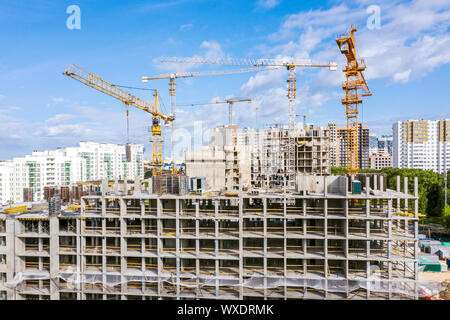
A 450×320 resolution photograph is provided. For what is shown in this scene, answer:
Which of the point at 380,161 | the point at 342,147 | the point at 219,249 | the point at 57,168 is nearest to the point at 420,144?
the point at 380,161

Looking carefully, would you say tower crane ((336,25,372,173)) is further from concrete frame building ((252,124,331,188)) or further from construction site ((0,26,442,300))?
construction site ((0,26,442,300))

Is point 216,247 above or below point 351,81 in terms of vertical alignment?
below

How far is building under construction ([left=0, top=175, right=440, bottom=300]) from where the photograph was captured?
13227mm

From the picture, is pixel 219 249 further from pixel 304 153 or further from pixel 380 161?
pixel 380 161

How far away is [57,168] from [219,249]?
167ft

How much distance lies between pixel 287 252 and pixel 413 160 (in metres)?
75.2

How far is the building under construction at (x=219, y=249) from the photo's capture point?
1323 cm

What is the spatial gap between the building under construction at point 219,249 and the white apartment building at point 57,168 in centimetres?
2282

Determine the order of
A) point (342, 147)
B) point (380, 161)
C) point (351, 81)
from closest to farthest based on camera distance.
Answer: point (351, 81) → point (342, 147) → point (380, 161)

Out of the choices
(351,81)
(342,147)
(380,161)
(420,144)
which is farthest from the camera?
(380,161)

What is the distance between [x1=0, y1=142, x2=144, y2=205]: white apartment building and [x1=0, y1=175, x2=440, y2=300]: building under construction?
898 inches

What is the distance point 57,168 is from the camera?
53.2m

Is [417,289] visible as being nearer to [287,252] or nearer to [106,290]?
[287,252]
